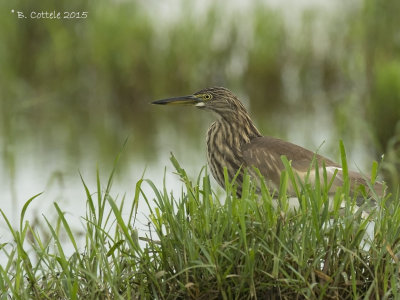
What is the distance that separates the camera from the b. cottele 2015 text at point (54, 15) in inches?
487

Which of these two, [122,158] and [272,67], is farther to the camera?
[272,67]

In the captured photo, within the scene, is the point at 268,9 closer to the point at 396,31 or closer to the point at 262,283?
the point at 396,31

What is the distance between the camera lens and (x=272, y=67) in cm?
1278

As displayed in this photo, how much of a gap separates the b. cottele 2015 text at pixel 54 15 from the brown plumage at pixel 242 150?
24.8 ft

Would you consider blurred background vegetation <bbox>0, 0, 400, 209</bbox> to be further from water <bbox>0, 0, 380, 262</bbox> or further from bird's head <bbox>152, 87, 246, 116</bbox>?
bird's head <bbox>152, 87, 246, 116</bbox>

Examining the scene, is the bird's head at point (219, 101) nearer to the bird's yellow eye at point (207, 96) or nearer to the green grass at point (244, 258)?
the bird's yellow eye at point (207, 96)

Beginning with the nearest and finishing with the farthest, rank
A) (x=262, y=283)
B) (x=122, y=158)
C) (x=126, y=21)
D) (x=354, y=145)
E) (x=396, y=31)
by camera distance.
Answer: (x=262, y=283) < (x=354, y=145) < (x=122, y=158) < (x=396, y=31) < (x=126, y=21)

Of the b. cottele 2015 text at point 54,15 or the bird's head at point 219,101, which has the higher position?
the b. cottele 2015 text at point 54,15

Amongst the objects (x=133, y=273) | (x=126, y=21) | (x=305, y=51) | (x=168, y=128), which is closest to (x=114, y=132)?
(x=168, y=128)

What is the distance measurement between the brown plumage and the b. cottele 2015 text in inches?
297

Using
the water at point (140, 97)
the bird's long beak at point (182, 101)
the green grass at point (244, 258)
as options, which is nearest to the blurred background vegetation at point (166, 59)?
the water at point (140, 97)

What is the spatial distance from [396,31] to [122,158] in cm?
307

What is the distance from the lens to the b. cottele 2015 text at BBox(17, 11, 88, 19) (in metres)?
12.4

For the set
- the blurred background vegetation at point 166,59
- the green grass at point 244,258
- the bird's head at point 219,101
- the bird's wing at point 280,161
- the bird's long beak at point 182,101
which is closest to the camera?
the green grass at point 244,258
